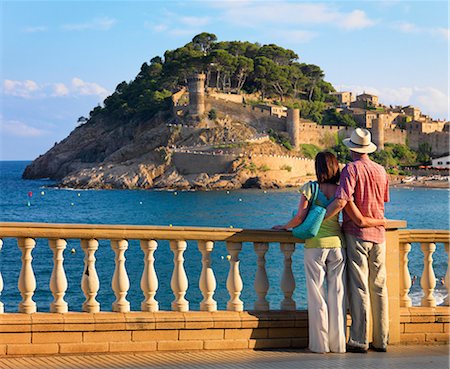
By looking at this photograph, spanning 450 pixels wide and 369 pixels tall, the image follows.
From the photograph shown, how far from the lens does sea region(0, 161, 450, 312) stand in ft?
81.5

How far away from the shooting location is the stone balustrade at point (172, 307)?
6074 mm

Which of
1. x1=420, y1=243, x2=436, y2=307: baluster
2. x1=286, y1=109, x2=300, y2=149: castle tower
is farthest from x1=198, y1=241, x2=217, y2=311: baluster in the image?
x1=286, y1=109, x2=300, y2=149: castle tower

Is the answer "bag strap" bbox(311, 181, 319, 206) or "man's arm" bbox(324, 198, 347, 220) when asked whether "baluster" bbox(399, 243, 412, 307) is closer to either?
"man's arm" bbox(324, 198, 347, 220)

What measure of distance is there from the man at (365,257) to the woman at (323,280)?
99mm

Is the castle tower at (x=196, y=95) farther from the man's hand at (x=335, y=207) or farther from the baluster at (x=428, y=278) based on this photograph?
the man's hand at (x=335, y=207)

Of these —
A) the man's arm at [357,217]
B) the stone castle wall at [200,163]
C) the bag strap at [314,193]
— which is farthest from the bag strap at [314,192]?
the stone castle wall at [200,163]

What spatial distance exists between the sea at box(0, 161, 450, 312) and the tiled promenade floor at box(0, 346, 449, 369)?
46.2 ft

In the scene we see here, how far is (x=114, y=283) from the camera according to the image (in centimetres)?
630

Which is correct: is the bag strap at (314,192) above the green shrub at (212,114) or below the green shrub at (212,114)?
below

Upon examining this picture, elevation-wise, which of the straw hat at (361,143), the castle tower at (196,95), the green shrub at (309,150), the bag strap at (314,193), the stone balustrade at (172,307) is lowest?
the stone balustrade at (172,307)

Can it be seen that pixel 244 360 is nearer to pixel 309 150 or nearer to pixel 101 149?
pixel 309 150

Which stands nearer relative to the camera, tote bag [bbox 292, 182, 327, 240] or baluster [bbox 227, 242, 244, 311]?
tote bag [bbox 292, 182, 327, 240]

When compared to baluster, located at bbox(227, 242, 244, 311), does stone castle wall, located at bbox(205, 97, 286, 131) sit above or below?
above

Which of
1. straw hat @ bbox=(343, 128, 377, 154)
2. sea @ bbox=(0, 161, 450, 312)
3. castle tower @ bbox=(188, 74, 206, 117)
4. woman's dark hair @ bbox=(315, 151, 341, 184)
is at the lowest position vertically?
sea @ bbox=(0, 161, 450, 312)
